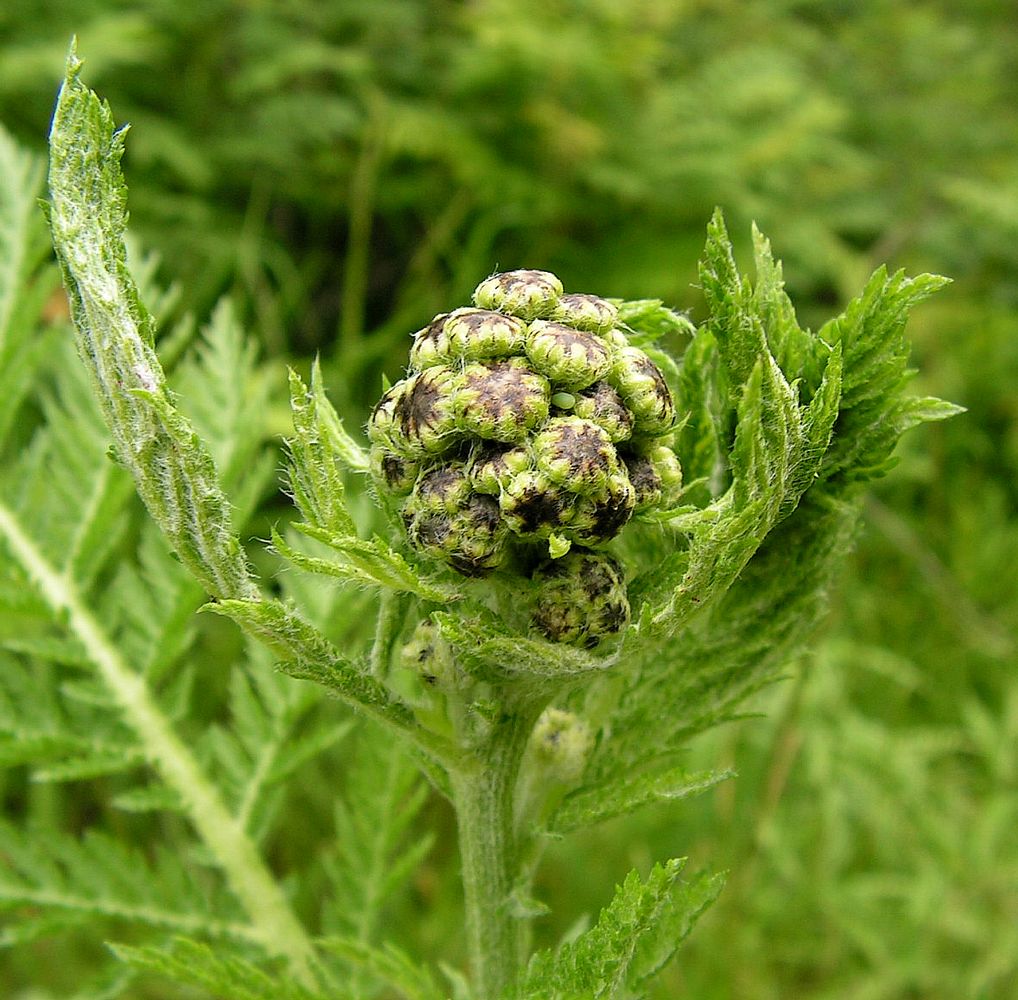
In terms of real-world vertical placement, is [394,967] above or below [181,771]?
below

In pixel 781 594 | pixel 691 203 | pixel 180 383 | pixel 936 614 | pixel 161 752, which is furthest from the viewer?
pixel 691 203

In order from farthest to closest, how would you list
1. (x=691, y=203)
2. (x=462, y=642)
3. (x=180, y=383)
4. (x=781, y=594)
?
(x=691, y=203)
(x=180, y=383)
(x=781, y=594)
(x=462, y=642)

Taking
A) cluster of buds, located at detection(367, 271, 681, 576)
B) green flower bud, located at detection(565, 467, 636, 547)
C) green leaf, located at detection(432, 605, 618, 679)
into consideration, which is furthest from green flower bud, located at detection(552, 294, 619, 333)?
green leaf, located at detection(432, 605, 618, 679)

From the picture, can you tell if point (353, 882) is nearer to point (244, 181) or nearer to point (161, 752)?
point (161, 752)

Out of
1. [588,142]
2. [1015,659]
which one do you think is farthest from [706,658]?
[588,142]

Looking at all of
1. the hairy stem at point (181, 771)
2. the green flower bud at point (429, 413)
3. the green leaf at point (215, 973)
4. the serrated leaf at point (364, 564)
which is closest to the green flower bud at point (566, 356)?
the green flower bud at point (429, 413)

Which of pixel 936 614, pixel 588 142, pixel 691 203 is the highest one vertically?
pixel 588 142

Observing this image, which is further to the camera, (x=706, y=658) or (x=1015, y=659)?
(x=1015, y=659)

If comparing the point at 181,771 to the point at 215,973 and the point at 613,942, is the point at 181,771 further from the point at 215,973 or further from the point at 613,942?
the point at 613,942

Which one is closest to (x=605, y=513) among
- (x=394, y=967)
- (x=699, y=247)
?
(x=394, y=967)
